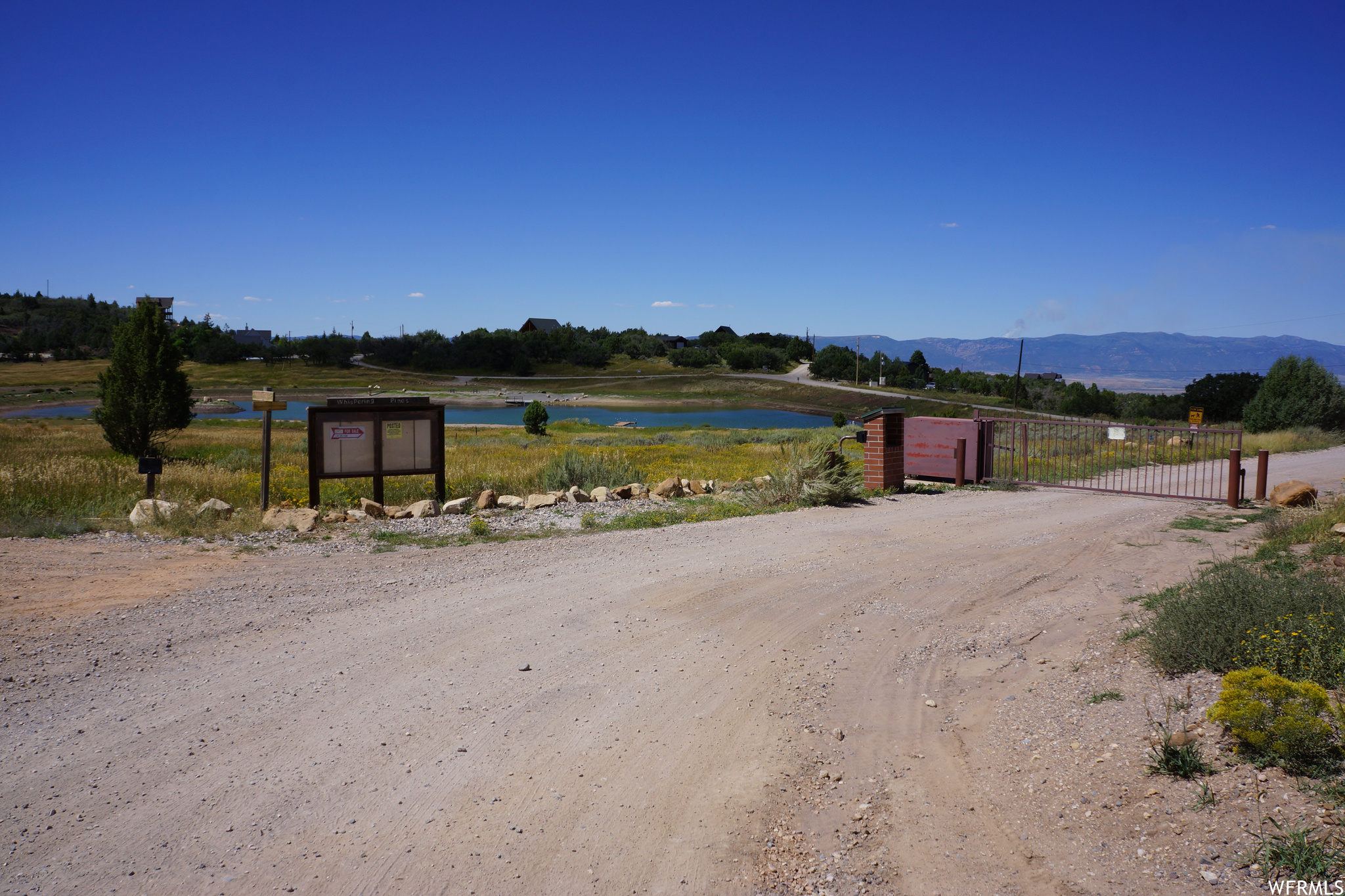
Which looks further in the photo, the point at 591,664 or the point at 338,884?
the point at 591,664

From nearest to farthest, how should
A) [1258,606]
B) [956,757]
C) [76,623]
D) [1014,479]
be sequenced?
1. [956,757]
2. [1258,606]
3. [76,623]
4. [1014,479]

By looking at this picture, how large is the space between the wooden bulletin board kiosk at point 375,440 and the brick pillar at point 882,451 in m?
7.74

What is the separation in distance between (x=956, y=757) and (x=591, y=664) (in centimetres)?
272

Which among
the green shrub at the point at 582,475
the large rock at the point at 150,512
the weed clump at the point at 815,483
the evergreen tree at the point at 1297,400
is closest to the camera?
the large rock at the point at 150,512

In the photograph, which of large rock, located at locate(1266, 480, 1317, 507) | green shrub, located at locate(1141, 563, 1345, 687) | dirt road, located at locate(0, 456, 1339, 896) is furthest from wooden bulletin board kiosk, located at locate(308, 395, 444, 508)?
large rock, located at locate(1266, 480, 1317, 507)

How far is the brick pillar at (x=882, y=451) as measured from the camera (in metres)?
15.0

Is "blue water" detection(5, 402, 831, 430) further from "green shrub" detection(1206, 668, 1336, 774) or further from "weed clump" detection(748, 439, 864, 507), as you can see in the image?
"green shrub" detection(1206, 668, 1336, 774)

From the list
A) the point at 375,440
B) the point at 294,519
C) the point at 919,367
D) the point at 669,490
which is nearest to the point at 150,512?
the point at 294,519

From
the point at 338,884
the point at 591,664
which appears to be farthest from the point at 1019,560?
the point at 338,884

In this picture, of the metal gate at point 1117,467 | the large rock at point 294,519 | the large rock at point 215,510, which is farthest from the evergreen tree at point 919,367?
the large rock at point 294,519

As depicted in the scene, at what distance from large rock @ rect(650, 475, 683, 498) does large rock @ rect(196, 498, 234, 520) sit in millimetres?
7117

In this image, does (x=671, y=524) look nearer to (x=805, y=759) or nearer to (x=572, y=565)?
(x=572, y=565)

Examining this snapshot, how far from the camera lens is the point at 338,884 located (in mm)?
3617

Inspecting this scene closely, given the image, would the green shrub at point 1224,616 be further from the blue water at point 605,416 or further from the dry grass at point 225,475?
the blue water at point 605,416
